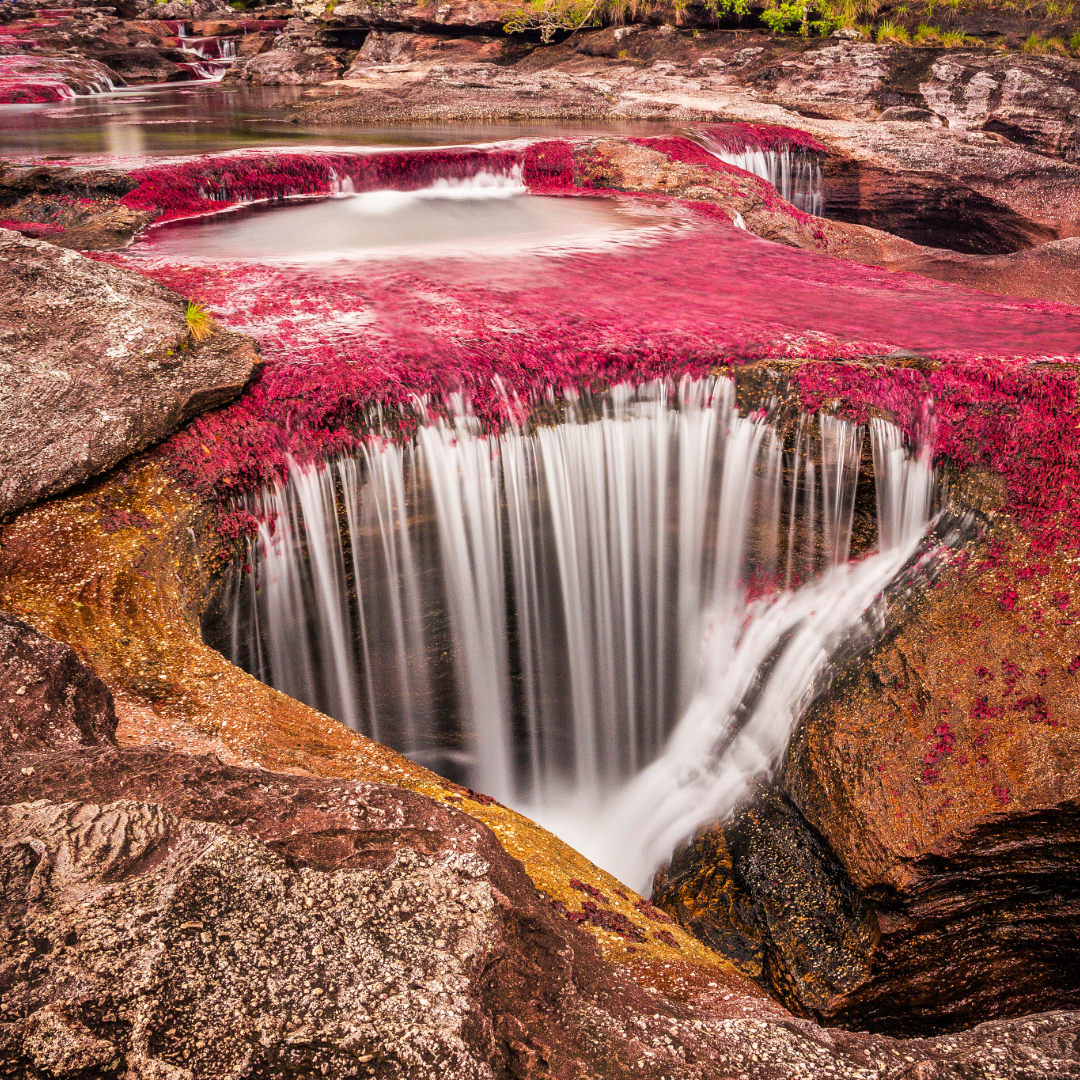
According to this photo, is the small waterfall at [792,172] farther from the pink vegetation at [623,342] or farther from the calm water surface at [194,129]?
the pink vegetation at [623,342]

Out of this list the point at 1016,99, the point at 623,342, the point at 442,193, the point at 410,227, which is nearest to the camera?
the point at 623,342

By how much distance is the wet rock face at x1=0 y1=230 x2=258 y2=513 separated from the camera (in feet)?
14.0

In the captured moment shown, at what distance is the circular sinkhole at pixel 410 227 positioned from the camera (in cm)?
869

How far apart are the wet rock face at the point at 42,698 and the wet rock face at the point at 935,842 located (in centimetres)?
350

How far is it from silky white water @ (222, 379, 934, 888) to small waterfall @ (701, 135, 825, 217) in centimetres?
1053

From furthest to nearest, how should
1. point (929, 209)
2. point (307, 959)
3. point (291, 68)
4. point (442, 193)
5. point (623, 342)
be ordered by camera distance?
point (291, 68)
point (929, 209)
point (442, 193)
point (623, 342)
point (307, 959)

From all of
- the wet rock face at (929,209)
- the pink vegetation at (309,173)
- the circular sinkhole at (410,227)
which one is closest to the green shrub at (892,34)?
the wet rock face at (929,209)

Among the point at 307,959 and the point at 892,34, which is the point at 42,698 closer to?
the point at 307,959

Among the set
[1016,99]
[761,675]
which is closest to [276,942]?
[761,675]

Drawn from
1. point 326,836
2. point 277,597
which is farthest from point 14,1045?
point 277,597

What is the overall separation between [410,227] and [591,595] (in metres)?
6.21

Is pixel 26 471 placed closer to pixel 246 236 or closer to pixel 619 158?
pixel 246 236

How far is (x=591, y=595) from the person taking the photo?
6148 millimetres

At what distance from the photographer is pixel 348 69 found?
26.3 metres
